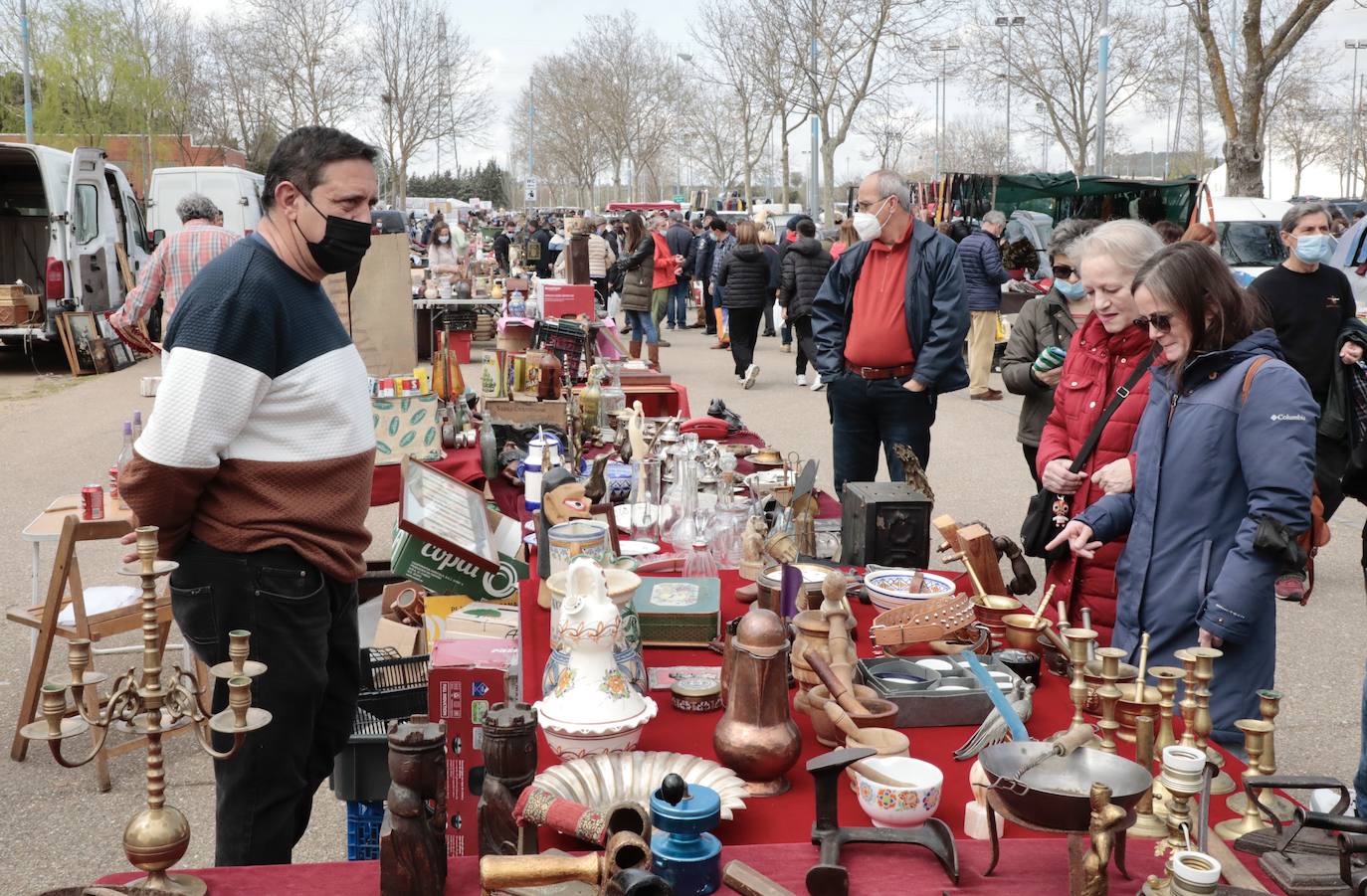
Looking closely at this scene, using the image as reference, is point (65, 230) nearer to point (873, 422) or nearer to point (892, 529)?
point (873, 422)

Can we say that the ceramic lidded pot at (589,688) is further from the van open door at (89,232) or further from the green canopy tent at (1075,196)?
the green canopy tent at (1075,196)

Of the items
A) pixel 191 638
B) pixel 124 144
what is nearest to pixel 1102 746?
pixel 191 638

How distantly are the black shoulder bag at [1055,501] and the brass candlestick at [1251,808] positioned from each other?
159 centimetres

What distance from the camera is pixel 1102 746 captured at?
1.96 meters

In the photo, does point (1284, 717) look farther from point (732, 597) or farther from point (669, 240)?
point (669, 240)

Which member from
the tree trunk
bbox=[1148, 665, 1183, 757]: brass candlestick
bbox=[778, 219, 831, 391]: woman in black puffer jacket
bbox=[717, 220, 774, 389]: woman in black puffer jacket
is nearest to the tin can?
bbox=[1148, 665, 1183, 757]: brass candlestick

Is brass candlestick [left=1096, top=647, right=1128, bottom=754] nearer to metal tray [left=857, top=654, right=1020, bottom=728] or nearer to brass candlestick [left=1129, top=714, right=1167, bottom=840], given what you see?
brass candlestick [left=1129, top=714, right=1167, bottom=840]

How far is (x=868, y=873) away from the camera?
179 centimetres

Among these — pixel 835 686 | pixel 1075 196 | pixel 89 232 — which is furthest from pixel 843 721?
pixel 1075 196

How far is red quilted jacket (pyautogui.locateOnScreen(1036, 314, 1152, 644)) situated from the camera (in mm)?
3447

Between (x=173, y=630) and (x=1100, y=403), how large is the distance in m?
4.53

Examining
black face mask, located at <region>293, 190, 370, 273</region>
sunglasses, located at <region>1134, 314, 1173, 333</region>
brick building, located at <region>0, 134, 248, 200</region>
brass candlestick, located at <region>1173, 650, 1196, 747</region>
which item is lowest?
brass candlestick, located at <region>1173, 650, 1196, 747</region>

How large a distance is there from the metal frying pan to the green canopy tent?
16.7m

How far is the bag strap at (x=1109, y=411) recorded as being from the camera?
3.62 m
